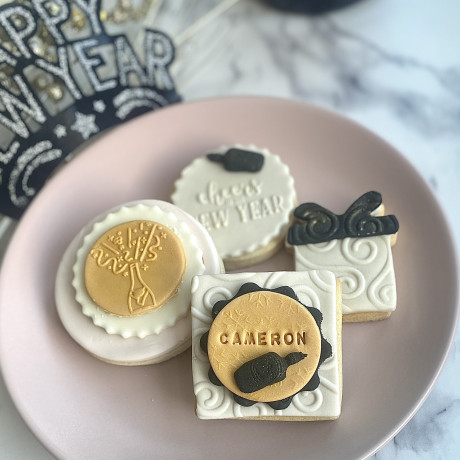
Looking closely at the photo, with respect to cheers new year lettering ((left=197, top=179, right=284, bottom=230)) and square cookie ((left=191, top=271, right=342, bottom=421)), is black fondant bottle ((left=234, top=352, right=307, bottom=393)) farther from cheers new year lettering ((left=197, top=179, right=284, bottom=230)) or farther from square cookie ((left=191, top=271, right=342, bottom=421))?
cheers new year lettering ((left=197, top=179, right=284, bottom=230))

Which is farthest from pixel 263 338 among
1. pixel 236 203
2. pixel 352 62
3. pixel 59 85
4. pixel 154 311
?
pixel 352 62

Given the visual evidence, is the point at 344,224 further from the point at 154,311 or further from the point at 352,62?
the point at 352,62

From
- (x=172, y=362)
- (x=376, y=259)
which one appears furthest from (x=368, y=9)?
(x=172, y=362)

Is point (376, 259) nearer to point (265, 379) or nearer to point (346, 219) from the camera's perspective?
point (346, 219)

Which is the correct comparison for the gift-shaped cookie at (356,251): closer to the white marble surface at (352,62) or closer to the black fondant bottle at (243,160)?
the black fondant bottle at (243,160)

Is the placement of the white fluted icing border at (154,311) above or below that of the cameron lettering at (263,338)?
above

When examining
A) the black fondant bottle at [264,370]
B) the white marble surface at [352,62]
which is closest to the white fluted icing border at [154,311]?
the black fondant bottle at [264,370]
